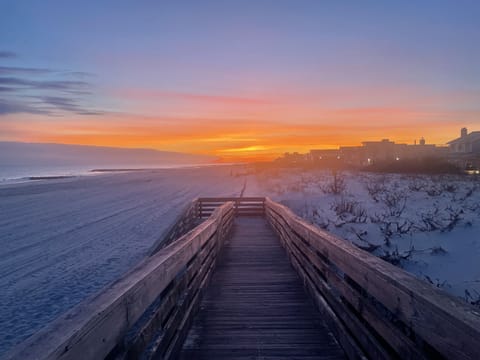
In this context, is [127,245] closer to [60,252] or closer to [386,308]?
[60,252]

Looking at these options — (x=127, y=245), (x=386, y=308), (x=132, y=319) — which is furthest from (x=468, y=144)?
(x=132, y=319)

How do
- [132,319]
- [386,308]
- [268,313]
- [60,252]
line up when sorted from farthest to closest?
[60,252] < [268,313] < [386,308] < [132,319]

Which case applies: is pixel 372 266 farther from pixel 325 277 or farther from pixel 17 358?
pixel 17 358

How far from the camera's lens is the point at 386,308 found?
7.80ft

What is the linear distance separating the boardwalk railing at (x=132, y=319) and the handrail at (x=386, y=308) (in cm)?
147

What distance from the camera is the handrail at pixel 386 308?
158cm

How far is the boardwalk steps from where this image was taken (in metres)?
1.58

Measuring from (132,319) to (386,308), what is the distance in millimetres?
1707

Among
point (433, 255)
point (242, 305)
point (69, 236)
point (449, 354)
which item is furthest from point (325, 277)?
point (69, 236)

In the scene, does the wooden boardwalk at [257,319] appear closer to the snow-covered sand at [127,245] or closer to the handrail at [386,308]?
the handrail at [386,308]

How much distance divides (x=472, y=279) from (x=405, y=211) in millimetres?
5978

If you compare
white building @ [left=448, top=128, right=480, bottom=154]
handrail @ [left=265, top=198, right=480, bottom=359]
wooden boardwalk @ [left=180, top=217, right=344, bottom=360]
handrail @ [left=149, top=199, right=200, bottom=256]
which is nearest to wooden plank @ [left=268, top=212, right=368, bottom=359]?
handrail @ [left=265, top=198, right=480, bottom=359]

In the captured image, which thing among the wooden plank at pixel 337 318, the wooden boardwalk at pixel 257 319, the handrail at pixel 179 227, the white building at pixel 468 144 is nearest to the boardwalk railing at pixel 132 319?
the wooden boardwalk at pixel 257 319

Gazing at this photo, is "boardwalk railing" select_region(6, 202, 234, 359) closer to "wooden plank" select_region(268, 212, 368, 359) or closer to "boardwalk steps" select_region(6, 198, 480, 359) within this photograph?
"boardwalk steps" select_region(6, 198, 480, 359)
